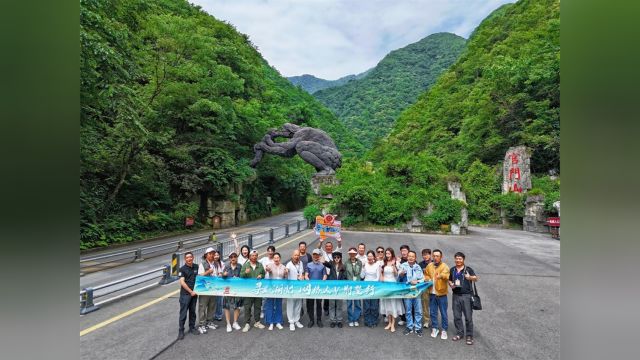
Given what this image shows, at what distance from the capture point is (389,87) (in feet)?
306

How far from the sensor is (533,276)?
1009 centimetres

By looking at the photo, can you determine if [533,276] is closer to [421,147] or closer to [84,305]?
[84,305]

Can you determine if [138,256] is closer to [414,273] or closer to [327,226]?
[327,226]

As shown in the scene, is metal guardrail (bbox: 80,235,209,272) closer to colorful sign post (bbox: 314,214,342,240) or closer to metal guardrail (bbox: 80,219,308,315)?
metal guardrail (bbox: 80,219,308,315)

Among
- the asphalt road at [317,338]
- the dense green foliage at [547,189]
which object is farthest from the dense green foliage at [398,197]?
the asphalt road at [317,338]

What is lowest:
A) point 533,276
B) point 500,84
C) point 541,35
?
point 533,276

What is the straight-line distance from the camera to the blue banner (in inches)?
229

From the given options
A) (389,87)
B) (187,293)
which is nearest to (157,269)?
(187,293)

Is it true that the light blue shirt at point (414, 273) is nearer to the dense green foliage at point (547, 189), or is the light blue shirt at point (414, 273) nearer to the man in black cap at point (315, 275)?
the man in black cap at point (315, 275)

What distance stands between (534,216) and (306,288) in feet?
79.5
